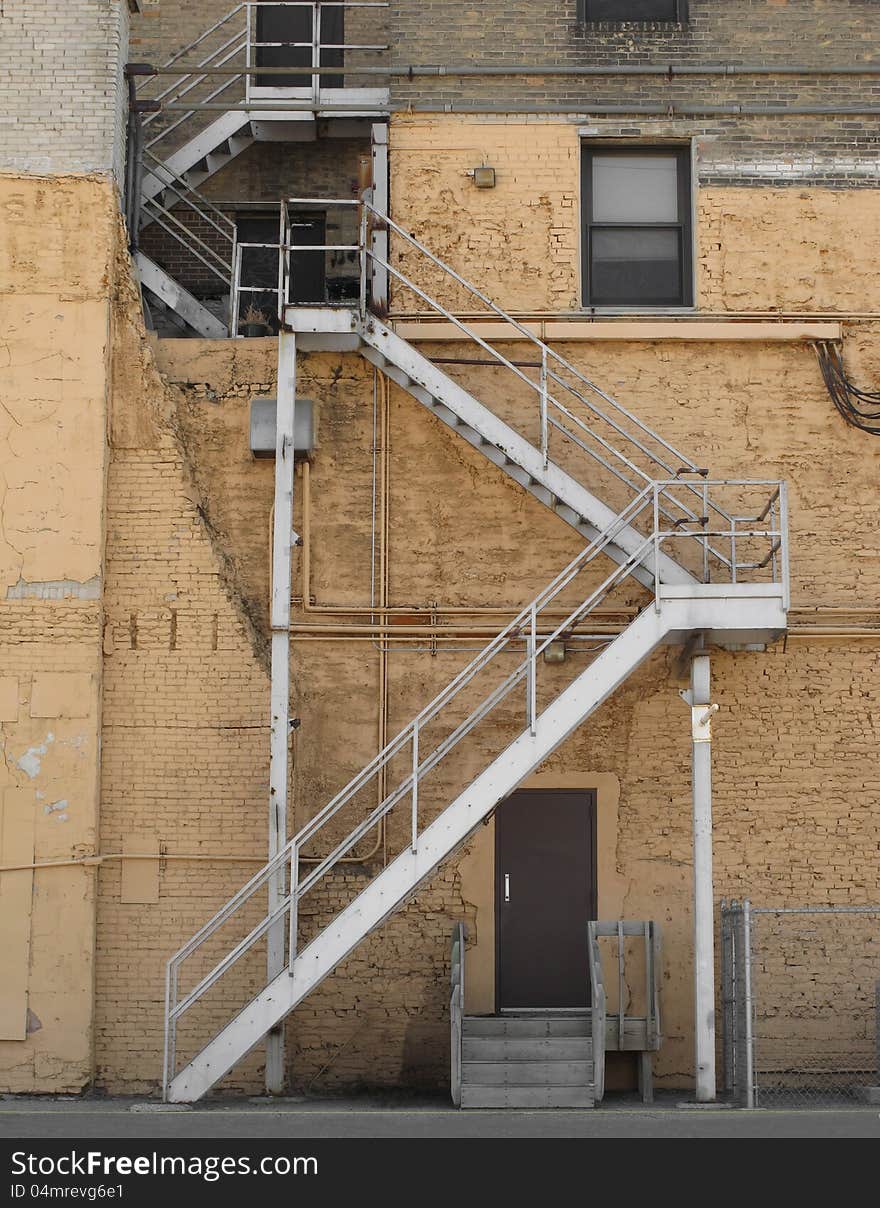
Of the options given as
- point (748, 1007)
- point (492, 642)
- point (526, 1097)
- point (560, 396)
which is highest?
point (560, 396)

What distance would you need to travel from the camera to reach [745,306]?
15750mm

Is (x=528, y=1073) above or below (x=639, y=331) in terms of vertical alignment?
below

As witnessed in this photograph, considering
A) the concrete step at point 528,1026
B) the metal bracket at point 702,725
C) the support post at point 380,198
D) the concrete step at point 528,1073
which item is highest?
the support post at point 380,198

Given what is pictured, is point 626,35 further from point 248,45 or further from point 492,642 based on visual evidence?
point 492,642

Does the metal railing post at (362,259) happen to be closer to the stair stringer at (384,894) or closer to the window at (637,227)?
the window at (637,227)

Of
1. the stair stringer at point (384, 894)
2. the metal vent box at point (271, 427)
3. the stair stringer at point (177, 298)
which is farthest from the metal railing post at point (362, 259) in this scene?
the stair stringer at point (384, 894)

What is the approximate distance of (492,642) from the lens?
1398 centimetres

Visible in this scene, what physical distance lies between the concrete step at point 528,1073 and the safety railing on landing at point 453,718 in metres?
1.76

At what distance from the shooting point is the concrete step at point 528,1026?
14.0 meters

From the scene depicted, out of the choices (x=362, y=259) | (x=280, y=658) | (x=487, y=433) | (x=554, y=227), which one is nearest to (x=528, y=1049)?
(x=280, y=658)

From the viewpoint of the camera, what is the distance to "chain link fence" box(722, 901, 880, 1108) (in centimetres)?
1452

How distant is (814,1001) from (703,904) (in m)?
2.14

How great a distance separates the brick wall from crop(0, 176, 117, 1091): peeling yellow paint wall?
0.28m

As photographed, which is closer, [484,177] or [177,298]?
[484,177]
